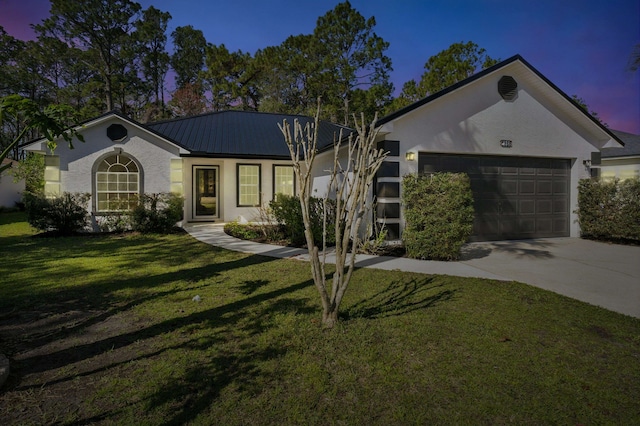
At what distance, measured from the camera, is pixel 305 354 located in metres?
3.36

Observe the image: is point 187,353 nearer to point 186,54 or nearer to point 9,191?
point 9,191

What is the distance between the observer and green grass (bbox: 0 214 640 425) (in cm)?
255

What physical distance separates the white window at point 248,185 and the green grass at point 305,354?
8927 millimetres

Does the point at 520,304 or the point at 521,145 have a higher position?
the point at 521,145

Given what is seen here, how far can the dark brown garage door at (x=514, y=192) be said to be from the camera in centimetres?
1002

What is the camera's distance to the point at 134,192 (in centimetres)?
1221

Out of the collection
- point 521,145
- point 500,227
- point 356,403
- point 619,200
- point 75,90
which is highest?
point 75,90

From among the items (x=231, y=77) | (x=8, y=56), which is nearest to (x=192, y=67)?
(x=231, y=77)

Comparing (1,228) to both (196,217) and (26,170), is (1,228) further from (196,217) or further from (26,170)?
(26,170)

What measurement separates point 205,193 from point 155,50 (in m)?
24.9

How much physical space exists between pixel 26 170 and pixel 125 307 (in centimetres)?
2262

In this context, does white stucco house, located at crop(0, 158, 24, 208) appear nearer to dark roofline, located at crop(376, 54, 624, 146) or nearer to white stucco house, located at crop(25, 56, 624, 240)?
white stucco house, located at crop(25, 56, 624, 240)

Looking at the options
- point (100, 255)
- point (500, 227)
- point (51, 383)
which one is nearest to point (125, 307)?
point (51, 383)

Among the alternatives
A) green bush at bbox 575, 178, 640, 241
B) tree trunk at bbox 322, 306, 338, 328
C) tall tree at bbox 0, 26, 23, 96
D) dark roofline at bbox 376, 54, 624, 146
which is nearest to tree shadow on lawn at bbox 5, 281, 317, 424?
tree trunk at bbox 322, 306, 338, 328
